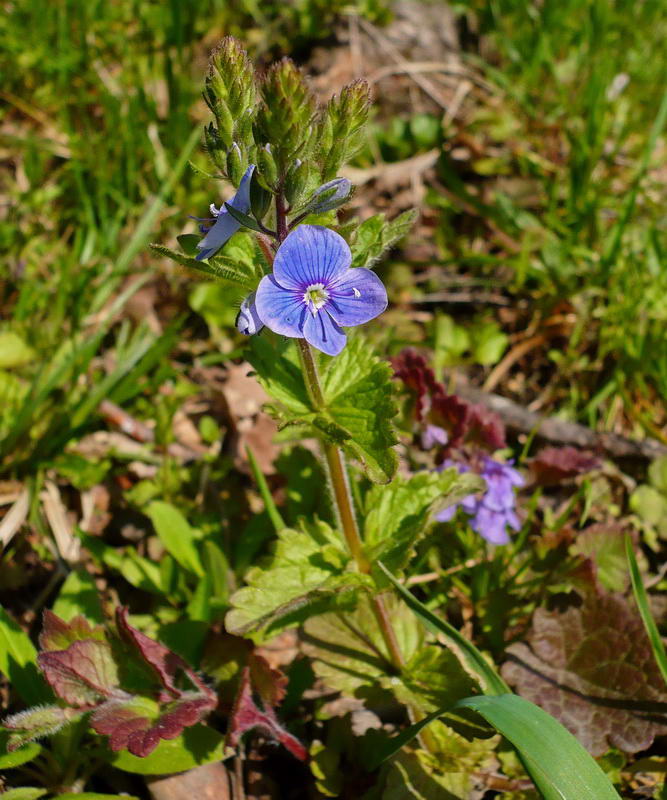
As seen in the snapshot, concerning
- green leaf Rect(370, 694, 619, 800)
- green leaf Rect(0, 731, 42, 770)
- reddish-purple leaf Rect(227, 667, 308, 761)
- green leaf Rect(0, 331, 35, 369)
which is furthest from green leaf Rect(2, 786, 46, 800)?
green leaf Rect(0, 331, 35, 369)

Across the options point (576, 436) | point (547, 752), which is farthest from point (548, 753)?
point (576, 436)

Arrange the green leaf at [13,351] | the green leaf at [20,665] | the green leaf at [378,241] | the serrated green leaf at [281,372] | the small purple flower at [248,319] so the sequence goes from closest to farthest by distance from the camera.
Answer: the small purple flower at [248,319], the green leaf at [378,241], the serrated green leaf at [281,372], the green leaf at [20,665], the green leaf at [13,351]

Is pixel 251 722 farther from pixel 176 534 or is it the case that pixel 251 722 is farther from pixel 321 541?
pixel 176 534

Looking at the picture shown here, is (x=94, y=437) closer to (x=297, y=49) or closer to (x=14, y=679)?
(x=14, y=679)

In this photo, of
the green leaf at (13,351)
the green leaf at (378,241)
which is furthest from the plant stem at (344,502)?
the green leaf at (13,351)

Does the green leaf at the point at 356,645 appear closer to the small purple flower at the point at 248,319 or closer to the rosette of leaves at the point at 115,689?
the rosette of leaves at the point at 115,689

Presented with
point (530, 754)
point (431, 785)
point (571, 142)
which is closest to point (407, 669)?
point (431, 785)
